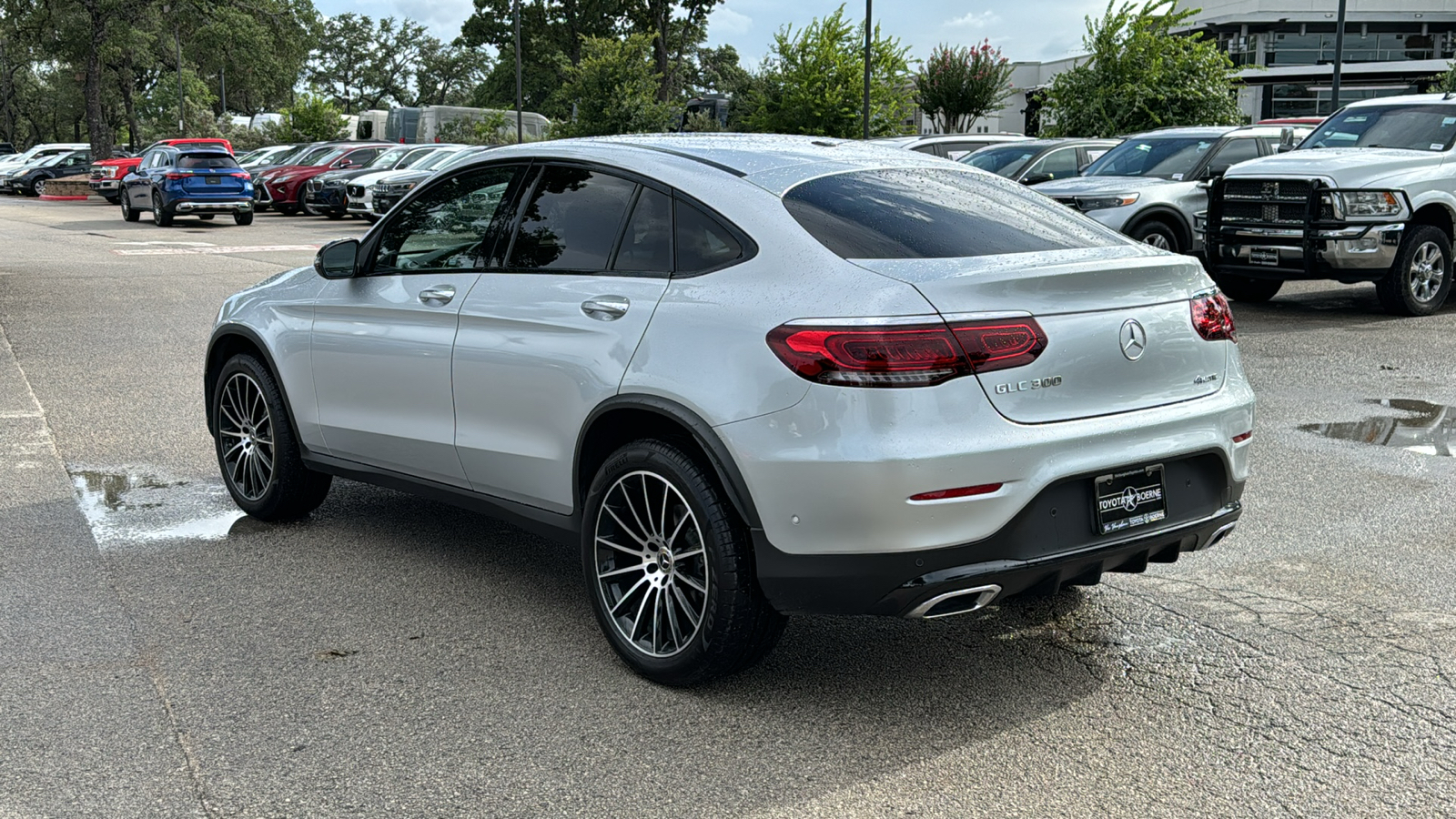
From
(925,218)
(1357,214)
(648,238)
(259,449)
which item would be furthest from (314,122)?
(925,218)

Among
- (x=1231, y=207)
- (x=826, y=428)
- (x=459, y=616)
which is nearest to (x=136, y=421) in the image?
(x=459, y=616)

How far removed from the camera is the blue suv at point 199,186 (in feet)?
96.6

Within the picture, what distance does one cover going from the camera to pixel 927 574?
12.4 ft

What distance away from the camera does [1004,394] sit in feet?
12.4

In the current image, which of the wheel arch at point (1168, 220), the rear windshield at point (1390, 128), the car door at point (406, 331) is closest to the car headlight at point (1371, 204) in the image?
the rear windshield at point (1390, 128)

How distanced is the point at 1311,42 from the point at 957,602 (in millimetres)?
76579

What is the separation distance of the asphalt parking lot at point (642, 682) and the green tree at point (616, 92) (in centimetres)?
3195

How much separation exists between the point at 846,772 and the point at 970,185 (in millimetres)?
2105

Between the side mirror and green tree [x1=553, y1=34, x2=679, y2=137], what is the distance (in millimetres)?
32284

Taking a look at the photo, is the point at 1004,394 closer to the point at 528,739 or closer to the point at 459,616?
the point at 528,739

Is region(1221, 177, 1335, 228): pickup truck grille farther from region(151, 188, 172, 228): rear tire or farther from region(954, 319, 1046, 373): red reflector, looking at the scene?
region(151, 188, 172, 228): rear tire

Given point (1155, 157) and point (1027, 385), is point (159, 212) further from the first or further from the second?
point (1027, 385)

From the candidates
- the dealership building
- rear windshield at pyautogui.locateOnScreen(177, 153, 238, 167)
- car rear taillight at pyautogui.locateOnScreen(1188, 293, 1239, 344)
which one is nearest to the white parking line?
rear windshield at pyautogui.locateOnScreen(177, 153, 238, 167)

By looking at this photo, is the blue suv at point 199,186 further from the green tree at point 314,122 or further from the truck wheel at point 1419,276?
the green tree at point 314,122
